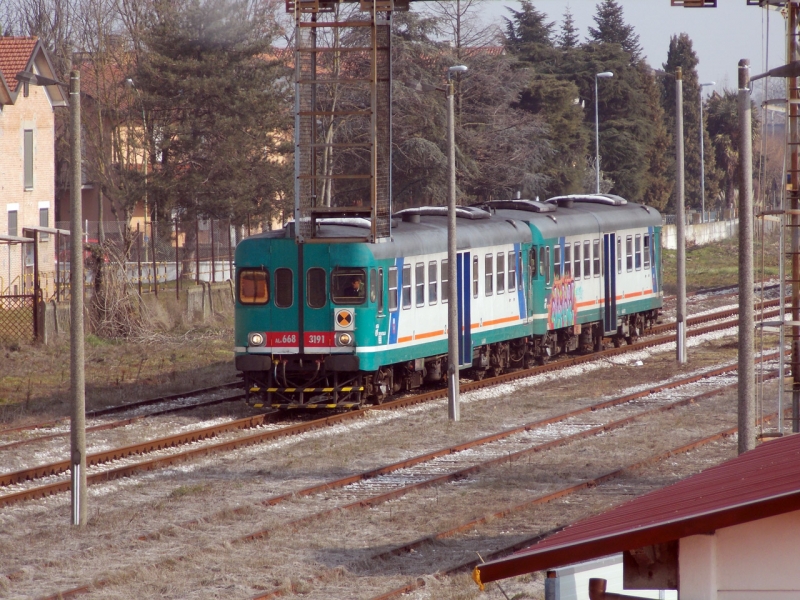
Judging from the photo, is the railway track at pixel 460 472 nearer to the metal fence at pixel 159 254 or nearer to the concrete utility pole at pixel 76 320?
the concrete utility pole at pixel 76 320

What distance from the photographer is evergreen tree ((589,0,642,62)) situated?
246 ft

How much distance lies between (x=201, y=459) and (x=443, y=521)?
15.8 feet

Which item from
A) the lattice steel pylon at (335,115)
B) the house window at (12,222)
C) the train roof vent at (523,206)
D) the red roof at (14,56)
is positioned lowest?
the house window at (12,222)

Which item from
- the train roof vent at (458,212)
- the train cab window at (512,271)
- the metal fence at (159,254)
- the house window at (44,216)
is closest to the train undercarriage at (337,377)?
the train cab window at (512,271)

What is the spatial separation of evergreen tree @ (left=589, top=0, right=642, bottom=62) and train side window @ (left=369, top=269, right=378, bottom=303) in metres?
58.9

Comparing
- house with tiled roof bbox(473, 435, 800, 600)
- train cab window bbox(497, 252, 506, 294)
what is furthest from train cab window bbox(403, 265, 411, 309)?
house with tiled roof bbox(473, 435, 800, 600)

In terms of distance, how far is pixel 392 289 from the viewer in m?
19.4

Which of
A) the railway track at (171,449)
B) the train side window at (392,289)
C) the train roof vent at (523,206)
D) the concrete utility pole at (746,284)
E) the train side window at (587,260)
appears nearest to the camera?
the concrete utility pole at (746,284)

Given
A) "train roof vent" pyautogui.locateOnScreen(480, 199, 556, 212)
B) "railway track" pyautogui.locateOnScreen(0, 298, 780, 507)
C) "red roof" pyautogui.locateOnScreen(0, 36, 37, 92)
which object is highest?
"red roof" pyautogui.locateOnScreen(0, 36, 37, 92)

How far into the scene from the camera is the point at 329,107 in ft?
153

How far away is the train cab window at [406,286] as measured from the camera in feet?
65.0

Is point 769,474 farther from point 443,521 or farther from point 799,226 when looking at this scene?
point 799,226

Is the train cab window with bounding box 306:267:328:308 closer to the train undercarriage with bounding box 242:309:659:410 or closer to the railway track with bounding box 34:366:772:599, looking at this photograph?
the train undercarriage with bounding box 242:309:659:410

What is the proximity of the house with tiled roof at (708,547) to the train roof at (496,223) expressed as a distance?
46.0 ft
